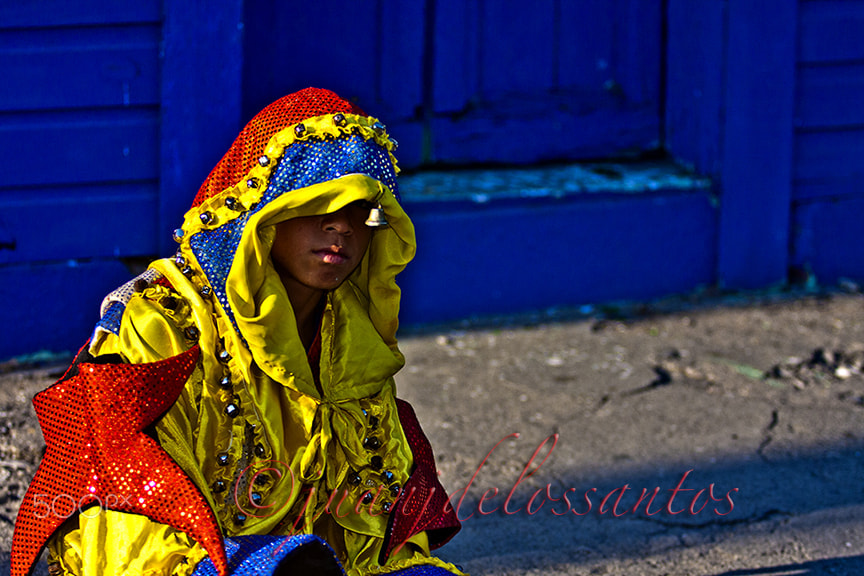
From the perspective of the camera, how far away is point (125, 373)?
1.84m

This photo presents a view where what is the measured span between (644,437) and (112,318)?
2.19 metres

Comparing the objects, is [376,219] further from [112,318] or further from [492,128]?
[492,128]

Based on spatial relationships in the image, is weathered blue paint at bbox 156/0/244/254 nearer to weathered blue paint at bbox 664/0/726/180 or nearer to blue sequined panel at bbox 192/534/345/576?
weathered blue paint at bbox 664/0/726/180

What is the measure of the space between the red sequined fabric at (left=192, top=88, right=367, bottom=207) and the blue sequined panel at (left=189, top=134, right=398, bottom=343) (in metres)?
0.07

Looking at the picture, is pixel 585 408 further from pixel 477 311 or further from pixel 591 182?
pixel 591 182

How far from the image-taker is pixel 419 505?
7.31 feet

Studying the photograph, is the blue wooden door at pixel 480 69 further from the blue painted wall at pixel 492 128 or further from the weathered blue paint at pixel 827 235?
the weathered blue paint at pixel 827 235

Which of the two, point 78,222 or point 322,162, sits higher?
point 322,162

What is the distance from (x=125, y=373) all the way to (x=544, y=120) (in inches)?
134

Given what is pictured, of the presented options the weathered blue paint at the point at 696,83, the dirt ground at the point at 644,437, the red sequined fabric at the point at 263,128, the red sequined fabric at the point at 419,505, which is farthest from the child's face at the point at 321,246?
the weathered blue paint at the point at 696,83

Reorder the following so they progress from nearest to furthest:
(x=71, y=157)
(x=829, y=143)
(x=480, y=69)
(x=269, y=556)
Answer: (x=269, y=556) < (x=71, y=157) < (x=480, y=69) < (x=829, y=143)

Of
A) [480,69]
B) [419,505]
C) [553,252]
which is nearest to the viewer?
[419,505]

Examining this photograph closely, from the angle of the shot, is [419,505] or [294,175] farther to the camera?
[419,505]

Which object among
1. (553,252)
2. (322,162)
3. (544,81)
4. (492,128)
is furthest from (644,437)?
(322,162)
